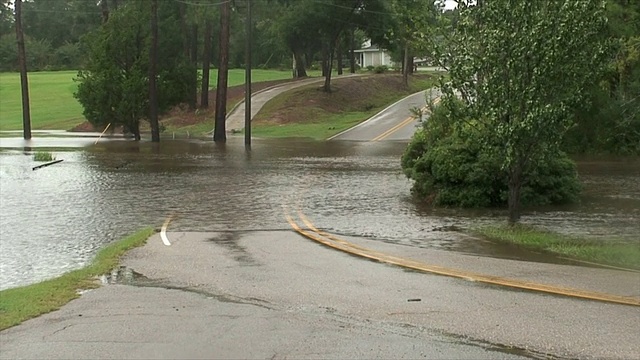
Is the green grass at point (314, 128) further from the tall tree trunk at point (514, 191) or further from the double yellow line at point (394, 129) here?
the tall tree trunk at point (514, 191)

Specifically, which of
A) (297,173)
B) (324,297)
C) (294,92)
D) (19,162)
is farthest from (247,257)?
(294,92)

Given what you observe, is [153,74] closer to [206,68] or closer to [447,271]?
[206,68]

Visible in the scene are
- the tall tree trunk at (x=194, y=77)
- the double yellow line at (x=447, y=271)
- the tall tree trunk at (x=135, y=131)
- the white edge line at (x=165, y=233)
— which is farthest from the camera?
the tall tree trunk at (x=194, y=77)

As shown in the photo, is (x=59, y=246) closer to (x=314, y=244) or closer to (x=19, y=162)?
(x=314, y=244)

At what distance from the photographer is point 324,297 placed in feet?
29.9

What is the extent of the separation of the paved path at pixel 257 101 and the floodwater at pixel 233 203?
21.7m

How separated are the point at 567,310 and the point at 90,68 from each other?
138ft

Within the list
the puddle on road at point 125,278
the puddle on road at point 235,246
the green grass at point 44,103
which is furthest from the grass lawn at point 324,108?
the puddle on road at point 125,278

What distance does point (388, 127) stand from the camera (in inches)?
2031

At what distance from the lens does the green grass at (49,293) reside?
8.45m

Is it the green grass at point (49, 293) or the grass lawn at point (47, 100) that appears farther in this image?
the grass lawn at point (47, 100)

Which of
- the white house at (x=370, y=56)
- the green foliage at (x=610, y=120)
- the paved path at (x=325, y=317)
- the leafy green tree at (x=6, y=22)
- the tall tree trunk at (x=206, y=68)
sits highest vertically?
the leafy green tree at (x=6, y=22)

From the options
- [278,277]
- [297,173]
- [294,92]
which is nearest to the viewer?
[278,277]

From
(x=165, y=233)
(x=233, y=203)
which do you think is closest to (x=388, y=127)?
(x=233, y=203)
